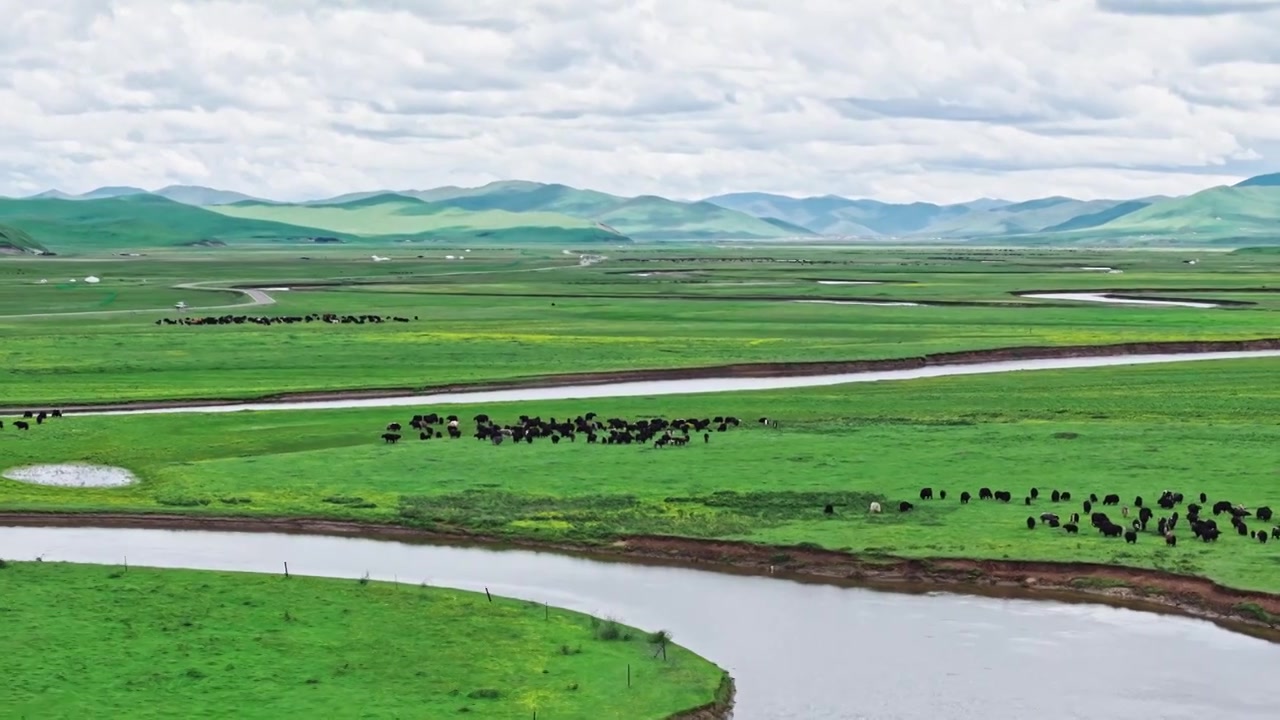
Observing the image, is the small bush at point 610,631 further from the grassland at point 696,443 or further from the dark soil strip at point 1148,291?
the dark soil strip at point 1148,291

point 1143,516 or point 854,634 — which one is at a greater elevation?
point 1143,516

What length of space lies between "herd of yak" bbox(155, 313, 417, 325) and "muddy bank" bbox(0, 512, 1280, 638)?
64141 millimetres

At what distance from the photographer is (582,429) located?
54250 millimetres

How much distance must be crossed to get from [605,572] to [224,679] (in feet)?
40.4

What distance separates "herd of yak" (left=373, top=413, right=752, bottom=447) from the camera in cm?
5262

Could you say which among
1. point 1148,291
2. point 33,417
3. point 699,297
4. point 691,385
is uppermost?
point 1148,291

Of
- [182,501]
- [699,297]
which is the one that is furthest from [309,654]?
[699,297]

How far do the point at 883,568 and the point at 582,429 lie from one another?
19657 millimetres

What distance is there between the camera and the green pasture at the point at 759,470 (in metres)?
39.1

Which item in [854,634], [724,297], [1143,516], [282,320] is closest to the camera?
[854,634]

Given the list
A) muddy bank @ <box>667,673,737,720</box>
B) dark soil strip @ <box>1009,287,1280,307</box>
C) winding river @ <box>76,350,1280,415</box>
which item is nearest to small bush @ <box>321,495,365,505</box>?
muddy bank @ <box>667,673,737,720</box>

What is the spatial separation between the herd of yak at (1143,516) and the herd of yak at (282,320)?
70.6 meters

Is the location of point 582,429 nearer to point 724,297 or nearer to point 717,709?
point 717,709

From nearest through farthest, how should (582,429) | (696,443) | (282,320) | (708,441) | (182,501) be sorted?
1. (182,501)
2. (696,443)
3. (708,441)
4. (582,429)
5. (282,320)
